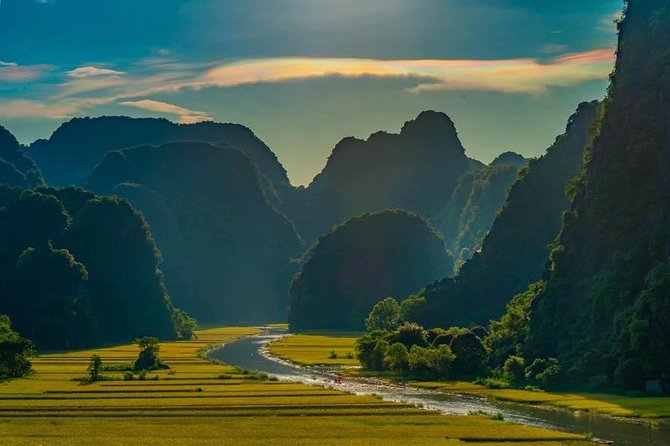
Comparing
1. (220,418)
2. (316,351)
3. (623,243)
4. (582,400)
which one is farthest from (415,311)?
(220,418)

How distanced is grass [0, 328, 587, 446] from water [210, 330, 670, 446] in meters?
3.10

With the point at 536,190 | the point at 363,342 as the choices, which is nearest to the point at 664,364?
the point at 363,342

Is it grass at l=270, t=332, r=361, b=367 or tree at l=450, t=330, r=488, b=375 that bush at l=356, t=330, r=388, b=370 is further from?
tree at l=450, t=330, r=488, b=375

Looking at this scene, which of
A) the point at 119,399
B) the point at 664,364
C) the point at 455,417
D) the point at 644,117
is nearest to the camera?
the point at 455,417

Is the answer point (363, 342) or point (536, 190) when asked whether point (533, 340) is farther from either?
point (536, 190)

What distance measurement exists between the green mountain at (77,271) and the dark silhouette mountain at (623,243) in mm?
75266

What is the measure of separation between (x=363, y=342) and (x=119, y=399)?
39962 mm

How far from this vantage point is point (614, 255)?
79.4m

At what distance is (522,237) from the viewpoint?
143m

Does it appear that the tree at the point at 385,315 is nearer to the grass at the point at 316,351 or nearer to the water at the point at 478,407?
the grass at the point at 316,351

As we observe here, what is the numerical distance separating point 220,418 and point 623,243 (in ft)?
146

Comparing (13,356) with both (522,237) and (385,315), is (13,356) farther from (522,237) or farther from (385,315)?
(522,237)

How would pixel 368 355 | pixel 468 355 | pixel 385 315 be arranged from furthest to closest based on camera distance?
1. pixel 385 315
2. pixel 368 355
3. pixel 468 355

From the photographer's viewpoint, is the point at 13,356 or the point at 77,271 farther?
the point at 77,271
